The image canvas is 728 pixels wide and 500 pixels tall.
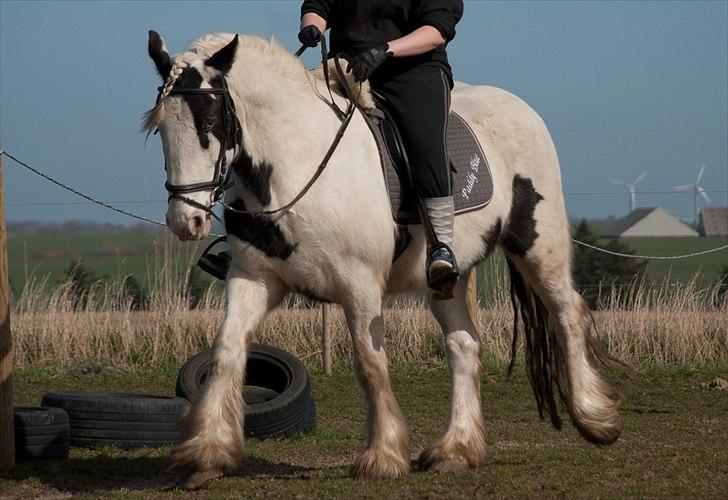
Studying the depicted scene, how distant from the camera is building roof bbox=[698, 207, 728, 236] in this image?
31.0 m

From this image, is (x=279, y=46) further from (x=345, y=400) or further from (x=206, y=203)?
(x=345, y=400)

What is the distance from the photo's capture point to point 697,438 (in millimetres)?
8156

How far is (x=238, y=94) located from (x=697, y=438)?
4286mm

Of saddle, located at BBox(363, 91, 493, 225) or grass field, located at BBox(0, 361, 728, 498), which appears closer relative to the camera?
grass field, located at BBox(0, 361, 728, 498)

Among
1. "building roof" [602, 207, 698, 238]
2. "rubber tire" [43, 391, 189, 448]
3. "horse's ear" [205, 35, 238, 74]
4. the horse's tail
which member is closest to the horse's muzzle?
"horse's ear" [205, 35, 238, 74]

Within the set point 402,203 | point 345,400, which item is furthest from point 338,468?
point 345,400

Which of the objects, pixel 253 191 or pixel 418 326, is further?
pixel 418 326

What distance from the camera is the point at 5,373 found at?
6.65 metres

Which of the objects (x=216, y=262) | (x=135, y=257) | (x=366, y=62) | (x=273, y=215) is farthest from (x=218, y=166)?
(x=135, y=257)

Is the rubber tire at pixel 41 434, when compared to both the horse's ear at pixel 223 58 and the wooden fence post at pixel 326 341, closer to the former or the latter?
the horse's ear at pixel 223 58

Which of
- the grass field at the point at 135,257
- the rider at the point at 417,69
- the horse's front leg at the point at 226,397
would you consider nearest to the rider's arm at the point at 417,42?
the rider at the point at 417,69

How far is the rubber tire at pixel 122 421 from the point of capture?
757cm

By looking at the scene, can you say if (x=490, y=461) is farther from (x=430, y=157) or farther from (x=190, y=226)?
(x=190, y=226)

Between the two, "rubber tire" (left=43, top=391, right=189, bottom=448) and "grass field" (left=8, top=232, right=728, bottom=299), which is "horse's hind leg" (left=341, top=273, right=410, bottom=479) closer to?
"rubber tire" (left=43, top=391, right=189, bottom=448)
